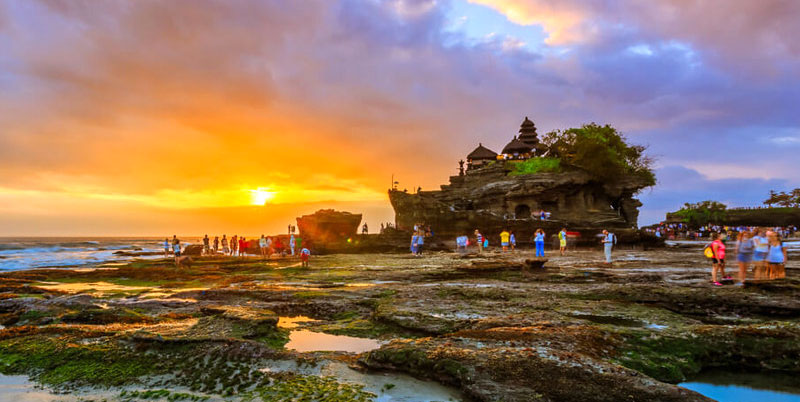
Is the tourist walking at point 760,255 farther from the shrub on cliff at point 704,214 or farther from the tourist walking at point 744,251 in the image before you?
the shrub on cliff at point 704,214

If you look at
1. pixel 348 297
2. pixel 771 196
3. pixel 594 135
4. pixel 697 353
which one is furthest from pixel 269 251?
pixel 771 196

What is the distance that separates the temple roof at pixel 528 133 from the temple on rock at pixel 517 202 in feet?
55.7

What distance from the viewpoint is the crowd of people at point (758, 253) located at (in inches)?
449

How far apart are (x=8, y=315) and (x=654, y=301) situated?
1332 cm

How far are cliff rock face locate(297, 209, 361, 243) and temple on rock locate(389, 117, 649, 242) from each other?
556 cm

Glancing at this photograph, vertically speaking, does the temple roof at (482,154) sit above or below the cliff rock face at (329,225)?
above

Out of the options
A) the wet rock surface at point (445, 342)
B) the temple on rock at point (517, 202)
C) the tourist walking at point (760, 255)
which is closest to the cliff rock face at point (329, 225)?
the temple on rock at point (517, 202)

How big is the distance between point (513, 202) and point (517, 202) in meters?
0.47

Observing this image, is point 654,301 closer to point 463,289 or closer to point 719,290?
point 719,290

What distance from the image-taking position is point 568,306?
7988 mm

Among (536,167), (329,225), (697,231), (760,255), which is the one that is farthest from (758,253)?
(697,231)

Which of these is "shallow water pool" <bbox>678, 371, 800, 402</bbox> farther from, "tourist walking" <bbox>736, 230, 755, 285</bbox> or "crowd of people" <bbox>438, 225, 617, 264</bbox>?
"crowd of people" <bbox>438, 225, 617, 264</bbox>

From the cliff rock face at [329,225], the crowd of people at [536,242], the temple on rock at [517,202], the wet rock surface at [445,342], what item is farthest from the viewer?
the cliff rock face at [329,225]

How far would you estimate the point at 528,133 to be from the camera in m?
72.0
